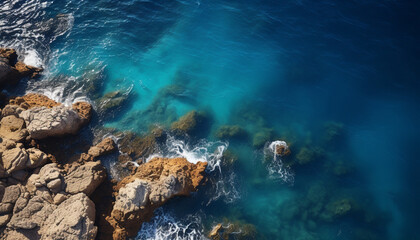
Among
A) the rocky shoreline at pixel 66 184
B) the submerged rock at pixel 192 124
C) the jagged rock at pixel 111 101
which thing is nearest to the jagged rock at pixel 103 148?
the rocky shoreline at pixel 66 184

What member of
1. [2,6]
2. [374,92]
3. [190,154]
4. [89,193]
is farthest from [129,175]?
[2,6]

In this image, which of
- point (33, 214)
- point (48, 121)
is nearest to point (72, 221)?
point (33, 214)

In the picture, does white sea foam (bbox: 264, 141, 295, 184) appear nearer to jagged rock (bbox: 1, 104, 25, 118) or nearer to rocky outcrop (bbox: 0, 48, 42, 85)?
jagged rock (bbox: 1, 104, 25, 118)

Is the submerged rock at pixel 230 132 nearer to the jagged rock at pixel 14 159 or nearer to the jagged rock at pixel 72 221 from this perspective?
the jagged rock at pixel 72 221

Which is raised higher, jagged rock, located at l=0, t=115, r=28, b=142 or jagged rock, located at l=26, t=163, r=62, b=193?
jagged rock, located at l=0, t=115, r=28, b=142


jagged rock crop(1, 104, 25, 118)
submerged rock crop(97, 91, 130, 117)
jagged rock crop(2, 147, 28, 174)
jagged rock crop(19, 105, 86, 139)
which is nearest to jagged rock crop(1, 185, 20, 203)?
jagged rock crop(2, 147, 28, 174)

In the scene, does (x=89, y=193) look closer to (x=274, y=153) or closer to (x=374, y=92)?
(x=274, y=153)
